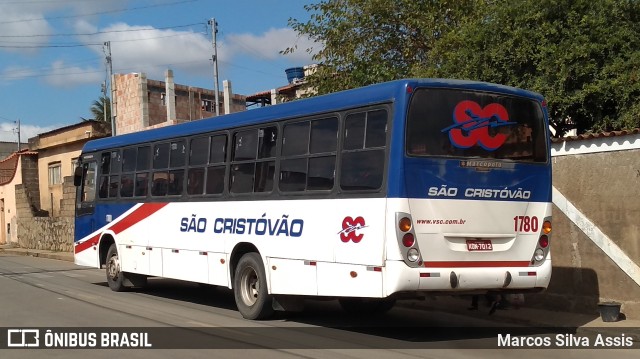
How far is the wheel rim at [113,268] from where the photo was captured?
1503cm

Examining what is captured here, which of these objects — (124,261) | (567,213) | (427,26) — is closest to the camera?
(567,213)

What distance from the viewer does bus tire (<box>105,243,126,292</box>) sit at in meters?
15.0

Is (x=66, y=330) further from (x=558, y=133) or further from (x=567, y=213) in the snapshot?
(x=558, y=133)

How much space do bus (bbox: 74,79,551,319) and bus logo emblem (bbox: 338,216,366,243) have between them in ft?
0.06

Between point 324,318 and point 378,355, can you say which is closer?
point 378,355

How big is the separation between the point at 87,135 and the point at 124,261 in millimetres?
24605

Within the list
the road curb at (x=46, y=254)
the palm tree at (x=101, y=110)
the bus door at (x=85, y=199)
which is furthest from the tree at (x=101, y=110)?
the bus door at (x=85, y=199)

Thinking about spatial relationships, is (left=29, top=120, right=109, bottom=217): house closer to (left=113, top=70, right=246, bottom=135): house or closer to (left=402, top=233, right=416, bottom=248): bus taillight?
(left=113, top=70, right=246, bottom=135): house

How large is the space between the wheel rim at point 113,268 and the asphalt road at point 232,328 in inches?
17.4

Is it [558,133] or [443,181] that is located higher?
[558,133]

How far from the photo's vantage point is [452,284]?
8297 mm

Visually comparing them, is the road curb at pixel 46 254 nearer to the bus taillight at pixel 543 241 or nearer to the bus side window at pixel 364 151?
the bus side window at pixel 364 151

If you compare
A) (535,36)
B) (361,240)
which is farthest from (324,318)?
(535,36)

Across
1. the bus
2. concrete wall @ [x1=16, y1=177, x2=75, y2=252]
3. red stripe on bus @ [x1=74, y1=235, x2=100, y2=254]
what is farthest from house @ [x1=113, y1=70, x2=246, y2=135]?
the bus
